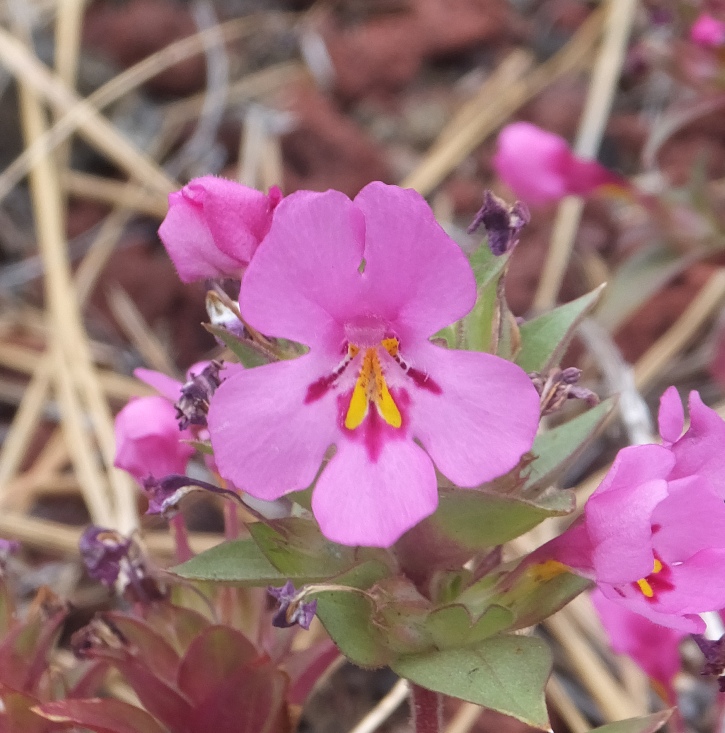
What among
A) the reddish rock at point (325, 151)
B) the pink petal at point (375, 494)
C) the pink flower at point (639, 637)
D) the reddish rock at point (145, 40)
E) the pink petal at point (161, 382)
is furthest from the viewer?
the reddish rock at point (145, 40)

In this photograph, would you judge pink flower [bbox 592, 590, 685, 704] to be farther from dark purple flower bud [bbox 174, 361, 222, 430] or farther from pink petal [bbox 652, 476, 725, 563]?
dark purple flower bud [bbox 174, 361, 222, 430]

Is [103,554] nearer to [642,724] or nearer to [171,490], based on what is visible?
[171,490]

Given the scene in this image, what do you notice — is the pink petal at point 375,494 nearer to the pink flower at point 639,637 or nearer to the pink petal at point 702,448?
the pink petal at point 702,448

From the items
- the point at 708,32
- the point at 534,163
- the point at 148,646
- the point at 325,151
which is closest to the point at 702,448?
the point at 148,646

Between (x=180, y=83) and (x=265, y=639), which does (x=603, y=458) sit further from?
(x=180, y=83)

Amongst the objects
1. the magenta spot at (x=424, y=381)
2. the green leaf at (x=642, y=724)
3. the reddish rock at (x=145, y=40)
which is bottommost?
the green leaf at (x=642, y=724)

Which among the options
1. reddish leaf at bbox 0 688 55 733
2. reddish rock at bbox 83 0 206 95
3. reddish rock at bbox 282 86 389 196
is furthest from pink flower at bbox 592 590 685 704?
reddish rock at bbox 83 0 206 95

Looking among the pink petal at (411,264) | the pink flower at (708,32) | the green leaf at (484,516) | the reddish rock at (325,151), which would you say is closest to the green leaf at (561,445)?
the green leaf at (484,516)
